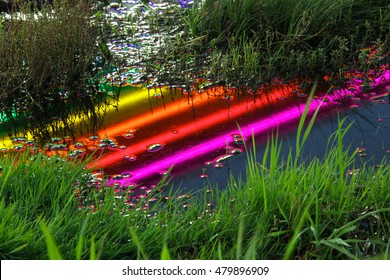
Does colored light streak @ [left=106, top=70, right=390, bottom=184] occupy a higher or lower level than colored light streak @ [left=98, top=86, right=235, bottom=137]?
lower

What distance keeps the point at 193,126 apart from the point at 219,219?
1271 mm

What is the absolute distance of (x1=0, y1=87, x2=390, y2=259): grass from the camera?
7.79ft

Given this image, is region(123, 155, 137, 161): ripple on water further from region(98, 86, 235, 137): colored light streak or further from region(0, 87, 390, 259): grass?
region(0, 87, 390, 259): grass

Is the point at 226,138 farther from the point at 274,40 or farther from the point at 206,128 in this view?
the point at 274,40

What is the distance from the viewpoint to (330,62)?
4332 mm

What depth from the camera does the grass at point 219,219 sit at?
2373 mm

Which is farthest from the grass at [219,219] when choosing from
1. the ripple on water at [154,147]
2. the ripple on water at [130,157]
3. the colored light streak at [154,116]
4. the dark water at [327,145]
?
the colored light streak at [154,116]

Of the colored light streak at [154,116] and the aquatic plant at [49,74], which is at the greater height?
the aquatic plant at [49,74]

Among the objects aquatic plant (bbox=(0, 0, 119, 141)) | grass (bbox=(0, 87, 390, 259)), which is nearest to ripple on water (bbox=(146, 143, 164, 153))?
aquatic plant (bbox=(0, 0, 119, 141))

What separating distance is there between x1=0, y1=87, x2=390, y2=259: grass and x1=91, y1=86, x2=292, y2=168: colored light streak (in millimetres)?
552

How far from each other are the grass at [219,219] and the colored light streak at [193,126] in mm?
552

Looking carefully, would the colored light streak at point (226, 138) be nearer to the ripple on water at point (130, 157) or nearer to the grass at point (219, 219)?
the ripple on water at point (130, 157)

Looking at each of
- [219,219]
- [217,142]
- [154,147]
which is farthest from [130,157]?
[219,219]

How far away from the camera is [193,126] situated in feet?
12.4
